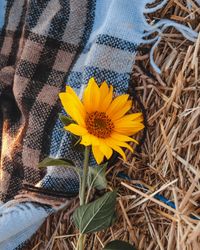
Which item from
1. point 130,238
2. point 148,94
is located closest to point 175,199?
point 130,238

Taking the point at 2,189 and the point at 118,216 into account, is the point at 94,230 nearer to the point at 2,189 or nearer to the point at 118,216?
the point at 118,216

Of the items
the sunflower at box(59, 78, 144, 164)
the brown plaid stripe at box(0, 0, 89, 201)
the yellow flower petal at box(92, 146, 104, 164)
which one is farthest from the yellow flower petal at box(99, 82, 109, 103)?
the brown plaid stripe at box(0, 0, 89, 201)

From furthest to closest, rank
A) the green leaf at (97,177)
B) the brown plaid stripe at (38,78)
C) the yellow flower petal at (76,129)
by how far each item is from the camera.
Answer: the brown plaid stripe at (38,78)
the green leaf at (97,177)
the yellow flower petal at (76,129)

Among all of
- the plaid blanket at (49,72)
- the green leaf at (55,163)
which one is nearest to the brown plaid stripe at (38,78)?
the plaid blanket at (49,72)

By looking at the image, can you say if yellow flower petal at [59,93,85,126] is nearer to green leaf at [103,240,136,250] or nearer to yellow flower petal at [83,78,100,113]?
yellow flower petal at [83,78,100,113]

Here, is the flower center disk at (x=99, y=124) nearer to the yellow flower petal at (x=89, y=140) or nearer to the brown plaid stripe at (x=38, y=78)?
the yellow flower petal at (x=89, y=140)

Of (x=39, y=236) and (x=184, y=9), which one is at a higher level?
(x=184, y=9)
